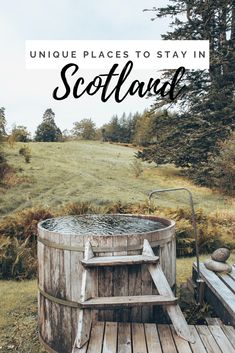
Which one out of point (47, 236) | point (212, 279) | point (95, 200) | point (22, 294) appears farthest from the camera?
point (95, 200)

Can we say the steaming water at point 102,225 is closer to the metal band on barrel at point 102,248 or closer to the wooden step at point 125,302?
the metal band on barrel at point 102,248

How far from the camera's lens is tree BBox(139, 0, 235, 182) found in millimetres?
19719

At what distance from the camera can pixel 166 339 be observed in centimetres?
293

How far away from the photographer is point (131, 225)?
477 centimetres

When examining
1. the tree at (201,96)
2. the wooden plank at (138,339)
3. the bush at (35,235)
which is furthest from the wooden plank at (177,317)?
the tree at (201,96)

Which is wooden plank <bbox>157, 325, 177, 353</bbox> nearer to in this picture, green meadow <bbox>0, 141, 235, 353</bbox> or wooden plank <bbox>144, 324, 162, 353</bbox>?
wooden plank <bbox>144, 324, 162, 353</bbox>

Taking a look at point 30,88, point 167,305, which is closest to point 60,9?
point 30,88

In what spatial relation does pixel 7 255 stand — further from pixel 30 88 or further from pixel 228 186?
pixel 228 186

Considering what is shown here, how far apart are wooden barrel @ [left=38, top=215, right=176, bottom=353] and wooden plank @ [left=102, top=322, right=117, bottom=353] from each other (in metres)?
0.36

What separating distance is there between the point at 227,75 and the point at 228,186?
24.3ft

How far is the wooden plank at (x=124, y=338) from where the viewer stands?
2781 mm

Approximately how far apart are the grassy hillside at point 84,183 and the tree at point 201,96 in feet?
5.25

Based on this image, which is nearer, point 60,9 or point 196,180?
point 60,9

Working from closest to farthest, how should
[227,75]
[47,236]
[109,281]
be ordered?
1. [109,281]
2. [47,236]
3. [227,75]
